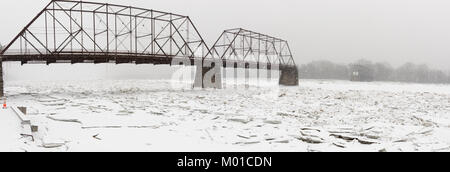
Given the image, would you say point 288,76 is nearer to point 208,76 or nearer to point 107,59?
point 208,76

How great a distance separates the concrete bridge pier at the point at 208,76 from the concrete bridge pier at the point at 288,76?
19189 millimetres

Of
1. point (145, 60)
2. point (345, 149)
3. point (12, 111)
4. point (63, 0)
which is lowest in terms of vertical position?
point (345, 149)

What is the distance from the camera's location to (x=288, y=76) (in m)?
52.7

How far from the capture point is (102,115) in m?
12.7

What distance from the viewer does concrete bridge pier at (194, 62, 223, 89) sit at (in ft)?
118

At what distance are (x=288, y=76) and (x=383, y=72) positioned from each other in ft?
257

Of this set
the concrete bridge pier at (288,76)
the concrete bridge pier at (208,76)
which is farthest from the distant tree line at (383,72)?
the concrete bridge pier at (208,76)

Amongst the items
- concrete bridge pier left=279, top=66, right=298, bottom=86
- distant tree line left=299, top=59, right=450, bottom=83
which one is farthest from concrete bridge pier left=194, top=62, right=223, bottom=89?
distant tree line left=299, top=59, right=450, bottom=83

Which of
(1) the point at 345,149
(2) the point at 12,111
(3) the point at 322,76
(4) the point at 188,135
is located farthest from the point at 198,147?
(3) the point at 322,76

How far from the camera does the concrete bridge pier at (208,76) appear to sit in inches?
1421

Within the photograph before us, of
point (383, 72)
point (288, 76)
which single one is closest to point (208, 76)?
point (288, 76)
